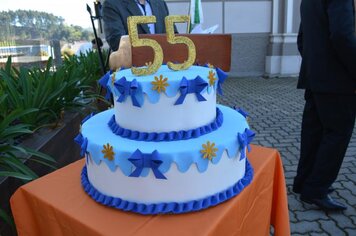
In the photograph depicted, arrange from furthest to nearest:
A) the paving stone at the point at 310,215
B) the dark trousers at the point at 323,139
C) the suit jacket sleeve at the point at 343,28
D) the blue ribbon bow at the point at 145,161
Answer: the paving stone at the point at 310,215
the dark trousers at the point at 323,139
the suit jacket sleeve at the point at 343,28
the blue ribbon bow at the point at 145,161

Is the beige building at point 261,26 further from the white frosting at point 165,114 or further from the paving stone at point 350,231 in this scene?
the white frosting at point 165,114

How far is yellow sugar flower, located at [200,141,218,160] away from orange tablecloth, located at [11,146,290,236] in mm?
210

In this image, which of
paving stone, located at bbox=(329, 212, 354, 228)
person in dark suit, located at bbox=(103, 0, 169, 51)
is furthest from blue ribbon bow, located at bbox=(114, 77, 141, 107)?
paving stone, located at bbox=(329, 212, 354, 228)

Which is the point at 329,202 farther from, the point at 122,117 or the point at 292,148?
the point at 122,117

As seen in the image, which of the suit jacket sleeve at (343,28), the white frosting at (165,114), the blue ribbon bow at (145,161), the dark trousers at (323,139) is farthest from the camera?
the dark trousers at (323,139)

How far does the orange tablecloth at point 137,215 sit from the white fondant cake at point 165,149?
5 cm

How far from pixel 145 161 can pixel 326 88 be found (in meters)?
1.54

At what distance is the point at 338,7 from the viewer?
1.87m

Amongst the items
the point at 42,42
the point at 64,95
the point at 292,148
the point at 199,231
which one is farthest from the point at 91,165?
the point at 42,42

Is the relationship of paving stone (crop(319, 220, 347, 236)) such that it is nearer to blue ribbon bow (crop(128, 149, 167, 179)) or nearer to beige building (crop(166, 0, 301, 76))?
blue ribbon bow (crop(128, 149, 167, 179))

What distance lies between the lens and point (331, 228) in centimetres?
223

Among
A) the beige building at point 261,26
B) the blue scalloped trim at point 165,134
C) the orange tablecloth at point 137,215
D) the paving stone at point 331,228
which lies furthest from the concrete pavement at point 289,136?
the blue scalloped trim at point 165,134

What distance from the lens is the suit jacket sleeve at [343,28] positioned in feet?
6.14

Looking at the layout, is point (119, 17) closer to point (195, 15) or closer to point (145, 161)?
point (195, 15)
